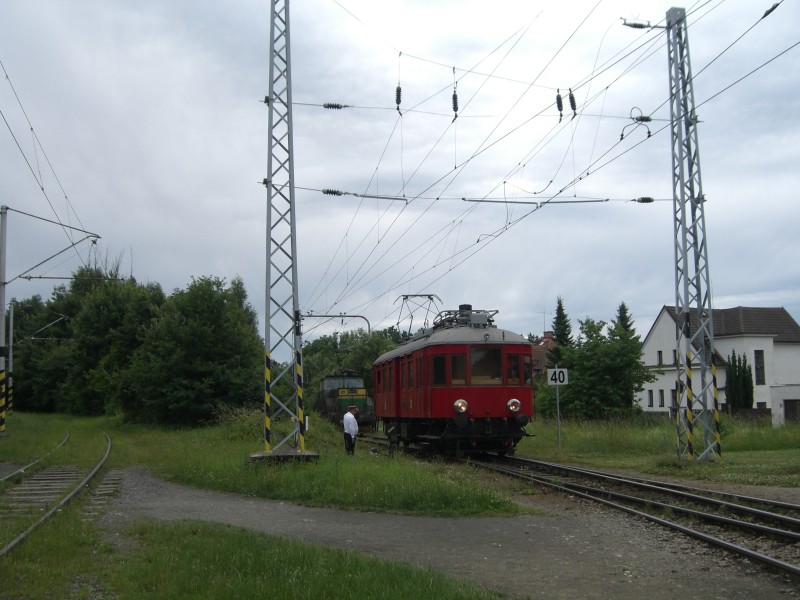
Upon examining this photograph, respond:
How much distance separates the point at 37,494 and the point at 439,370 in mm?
9285

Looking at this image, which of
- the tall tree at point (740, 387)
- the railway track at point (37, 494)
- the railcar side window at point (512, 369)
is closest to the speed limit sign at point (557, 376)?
the railcar side window at point (512, 369)

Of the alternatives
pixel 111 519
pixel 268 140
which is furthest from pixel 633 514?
pixel 268 140

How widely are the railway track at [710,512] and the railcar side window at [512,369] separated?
3.75 meters

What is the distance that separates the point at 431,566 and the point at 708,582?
2.68m

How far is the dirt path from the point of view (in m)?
7.57

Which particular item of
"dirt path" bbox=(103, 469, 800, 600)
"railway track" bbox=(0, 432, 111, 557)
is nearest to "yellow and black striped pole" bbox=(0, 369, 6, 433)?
"railway track" bbox=(0, 432, 111, 557)

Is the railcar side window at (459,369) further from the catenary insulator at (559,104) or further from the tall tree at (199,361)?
the tall tree at (199,361)

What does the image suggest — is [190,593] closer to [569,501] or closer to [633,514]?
[633,514]

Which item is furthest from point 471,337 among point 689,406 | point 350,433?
point 689,406

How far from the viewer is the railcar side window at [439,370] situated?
19.9m

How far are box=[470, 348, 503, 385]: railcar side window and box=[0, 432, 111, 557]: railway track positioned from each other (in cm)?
898

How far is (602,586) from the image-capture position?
24.9ft

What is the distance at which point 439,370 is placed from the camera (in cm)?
1992

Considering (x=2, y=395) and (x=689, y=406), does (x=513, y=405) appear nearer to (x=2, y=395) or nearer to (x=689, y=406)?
(x=689, y=406)
